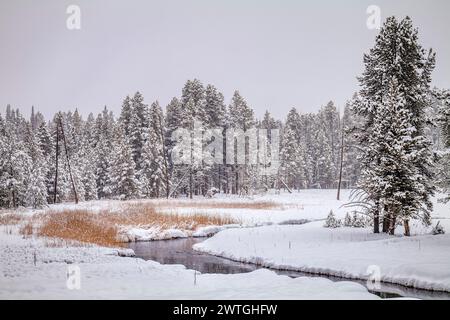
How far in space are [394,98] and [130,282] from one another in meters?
15.5

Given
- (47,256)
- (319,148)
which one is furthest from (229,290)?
(319,148)

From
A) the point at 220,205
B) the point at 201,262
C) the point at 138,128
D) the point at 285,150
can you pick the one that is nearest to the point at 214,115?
the point at 138,128

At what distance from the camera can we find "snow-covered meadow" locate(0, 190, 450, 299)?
33.8 ft

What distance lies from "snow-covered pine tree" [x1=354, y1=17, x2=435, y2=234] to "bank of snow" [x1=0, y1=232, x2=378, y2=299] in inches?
367

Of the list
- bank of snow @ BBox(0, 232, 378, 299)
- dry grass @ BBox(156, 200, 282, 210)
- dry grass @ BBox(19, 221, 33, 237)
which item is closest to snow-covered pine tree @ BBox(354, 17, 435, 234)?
bank of snow @ BBox(0, 232, 378, 299)

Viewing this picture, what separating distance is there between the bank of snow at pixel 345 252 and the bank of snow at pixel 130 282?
3424 mm

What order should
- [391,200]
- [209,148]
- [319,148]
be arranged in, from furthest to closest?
[319,148], [209,148], [391,200]

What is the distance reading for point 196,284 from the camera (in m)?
11.9

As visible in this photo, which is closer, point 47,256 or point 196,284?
point 196,284

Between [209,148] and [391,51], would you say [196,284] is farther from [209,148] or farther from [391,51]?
[209,148]

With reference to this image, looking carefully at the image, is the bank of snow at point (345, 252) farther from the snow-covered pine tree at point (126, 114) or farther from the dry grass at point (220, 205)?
the snow-covered pine tree at point (126, 114)

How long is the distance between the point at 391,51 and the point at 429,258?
11.7 meters

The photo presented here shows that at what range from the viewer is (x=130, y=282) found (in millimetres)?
11359

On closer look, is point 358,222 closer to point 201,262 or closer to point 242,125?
point 201,262
